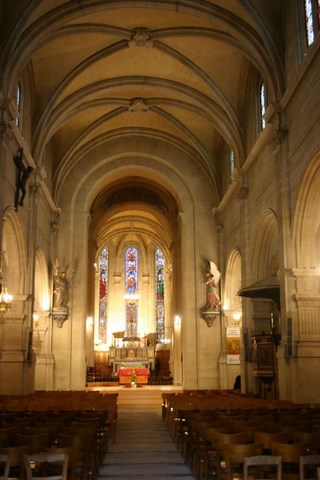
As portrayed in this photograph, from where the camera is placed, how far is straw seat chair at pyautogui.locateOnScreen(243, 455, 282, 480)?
634 cm

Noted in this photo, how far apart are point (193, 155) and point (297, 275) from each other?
14825 mm

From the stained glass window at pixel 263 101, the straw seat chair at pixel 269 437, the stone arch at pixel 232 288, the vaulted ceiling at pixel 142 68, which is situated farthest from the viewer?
the stone arch at pixel 232 288

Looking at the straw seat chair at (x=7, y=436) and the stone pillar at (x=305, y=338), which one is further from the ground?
the stone pillar at (x=305, y=338)

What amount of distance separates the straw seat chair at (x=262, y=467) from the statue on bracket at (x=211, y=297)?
2009cm

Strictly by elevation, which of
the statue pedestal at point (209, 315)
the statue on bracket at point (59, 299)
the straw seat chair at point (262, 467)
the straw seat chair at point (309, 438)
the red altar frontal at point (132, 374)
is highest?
the statue on bracket at point (59, 299)

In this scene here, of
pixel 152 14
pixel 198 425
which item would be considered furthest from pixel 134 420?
pixel 152 14

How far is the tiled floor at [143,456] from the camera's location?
385 inches

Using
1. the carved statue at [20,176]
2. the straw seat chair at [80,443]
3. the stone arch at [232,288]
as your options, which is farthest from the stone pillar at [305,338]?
the stone arch at [232,288]

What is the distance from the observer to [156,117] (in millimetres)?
29312

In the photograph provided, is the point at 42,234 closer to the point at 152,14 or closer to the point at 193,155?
the point at 193,155

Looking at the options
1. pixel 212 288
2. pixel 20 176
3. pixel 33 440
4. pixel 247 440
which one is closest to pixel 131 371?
pixel 212 288

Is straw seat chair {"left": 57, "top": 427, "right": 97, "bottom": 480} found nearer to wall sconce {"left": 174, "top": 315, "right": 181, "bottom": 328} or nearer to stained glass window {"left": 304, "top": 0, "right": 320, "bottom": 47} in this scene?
stained glass window {"left": 304, "top": 0, "right": 320, "bottom": 47}

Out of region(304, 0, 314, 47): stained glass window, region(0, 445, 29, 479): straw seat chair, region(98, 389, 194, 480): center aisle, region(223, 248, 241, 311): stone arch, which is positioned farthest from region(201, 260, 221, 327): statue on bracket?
region(0, 445, 29, 479): straw seat chair

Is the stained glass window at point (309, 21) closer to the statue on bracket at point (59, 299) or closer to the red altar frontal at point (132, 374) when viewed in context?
the statue on bracket at point (59, 299)
